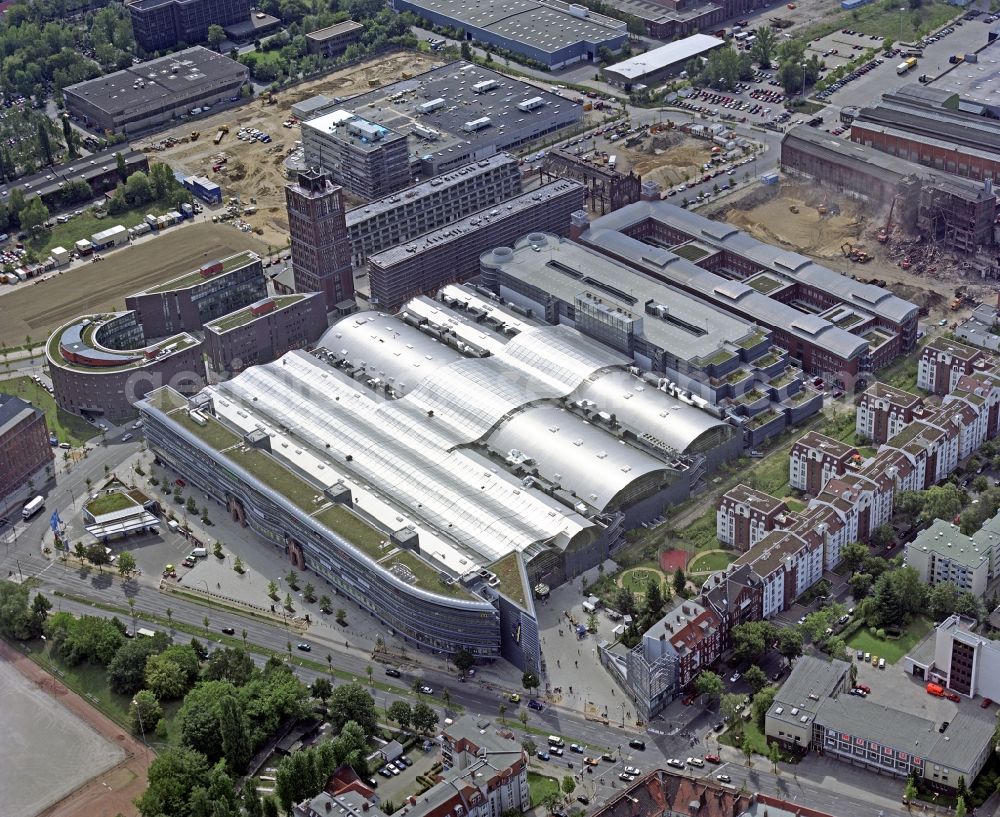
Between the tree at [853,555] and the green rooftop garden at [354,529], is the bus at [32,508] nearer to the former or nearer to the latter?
the green rooftop garden at [354,529]

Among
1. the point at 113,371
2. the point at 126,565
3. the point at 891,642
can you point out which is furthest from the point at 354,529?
the point at 891,642

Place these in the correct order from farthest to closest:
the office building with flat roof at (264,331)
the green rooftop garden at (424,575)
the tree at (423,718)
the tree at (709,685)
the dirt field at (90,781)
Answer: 1. the office building with flat roof at (264,331)
2. the green rooftop garden at (424,575)
3. the tree at (709,685)
4. the tree at (423,718)
5. the dirt field at (90,781)

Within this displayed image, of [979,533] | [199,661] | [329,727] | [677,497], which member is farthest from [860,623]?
[199,661]

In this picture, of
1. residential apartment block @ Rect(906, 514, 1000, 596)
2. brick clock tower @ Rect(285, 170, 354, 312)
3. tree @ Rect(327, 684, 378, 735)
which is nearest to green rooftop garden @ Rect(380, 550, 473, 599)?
tree @ Rect(327, 684, 378, 735)

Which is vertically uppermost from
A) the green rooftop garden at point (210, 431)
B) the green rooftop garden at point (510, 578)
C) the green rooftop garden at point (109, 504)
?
the green rooftop garden at point (210, 431)

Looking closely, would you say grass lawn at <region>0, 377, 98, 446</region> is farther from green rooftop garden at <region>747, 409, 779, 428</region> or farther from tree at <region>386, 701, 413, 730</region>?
green rooftop garden at <region>747, 409, 779, 428</region>

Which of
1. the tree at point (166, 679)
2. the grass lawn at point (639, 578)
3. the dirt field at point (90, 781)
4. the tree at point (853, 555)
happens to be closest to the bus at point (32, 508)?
the dirt field at point (90, 781)

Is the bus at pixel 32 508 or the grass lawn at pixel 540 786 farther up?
the bus at pixel 32 508
